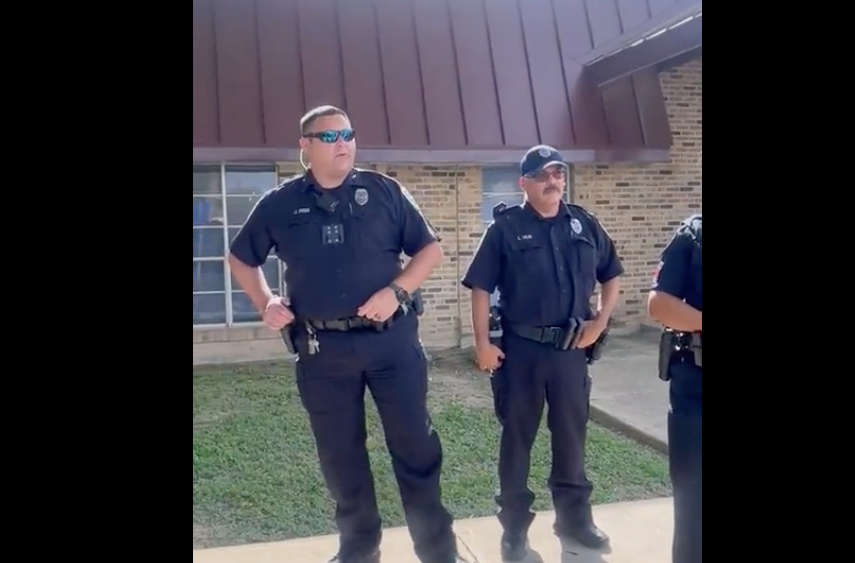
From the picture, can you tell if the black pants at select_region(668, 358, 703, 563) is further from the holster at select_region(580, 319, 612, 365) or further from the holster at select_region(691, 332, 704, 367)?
the holster at select_region(580, 319, 612, 365)

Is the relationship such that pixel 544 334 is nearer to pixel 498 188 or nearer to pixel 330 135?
pixel 330 135

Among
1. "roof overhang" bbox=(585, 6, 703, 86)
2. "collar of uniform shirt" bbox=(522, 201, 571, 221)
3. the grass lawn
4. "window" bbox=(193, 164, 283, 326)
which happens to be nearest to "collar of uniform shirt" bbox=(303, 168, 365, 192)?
A: "collar of uniform shirt" bbox=(522, 201, 571, 221)

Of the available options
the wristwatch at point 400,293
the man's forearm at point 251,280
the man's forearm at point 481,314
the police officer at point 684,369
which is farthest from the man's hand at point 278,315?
the police officer at point 684,369

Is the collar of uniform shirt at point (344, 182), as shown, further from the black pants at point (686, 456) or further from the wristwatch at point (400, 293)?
the black pants at point (686, 456)

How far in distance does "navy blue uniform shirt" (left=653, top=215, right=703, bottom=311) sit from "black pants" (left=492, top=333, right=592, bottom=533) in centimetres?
90

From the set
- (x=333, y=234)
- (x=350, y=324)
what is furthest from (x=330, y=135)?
(x=350, y=324)

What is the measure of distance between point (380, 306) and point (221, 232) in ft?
19.0

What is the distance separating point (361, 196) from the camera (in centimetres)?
304

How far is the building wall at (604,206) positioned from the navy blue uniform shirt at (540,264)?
5.07 meters

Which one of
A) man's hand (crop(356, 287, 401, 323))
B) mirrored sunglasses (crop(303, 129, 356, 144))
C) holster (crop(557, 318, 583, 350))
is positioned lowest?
holster (crop(557, 318, 583, 350))

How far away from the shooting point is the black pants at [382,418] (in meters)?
2.97

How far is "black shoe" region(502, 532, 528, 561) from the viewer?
336cm

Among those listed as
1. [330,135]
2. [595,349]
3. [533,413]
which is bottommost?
[533,413]
